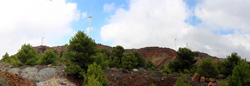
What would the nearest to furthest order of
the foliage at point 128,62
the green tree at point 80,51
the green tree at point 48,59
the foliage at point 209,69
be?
the foliage at point 209,69 → the green tree at point 80,51 → the green tree at point 48,59 → the foliage at point 128,62

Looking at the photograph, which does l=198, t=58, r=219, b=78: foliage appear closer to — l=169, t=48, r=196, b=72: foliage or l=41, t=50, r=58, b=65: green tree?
l=169, t=48, r=196, b=72: foliage

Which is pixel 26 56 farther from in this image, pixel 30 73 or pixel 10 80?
pixel 10 80

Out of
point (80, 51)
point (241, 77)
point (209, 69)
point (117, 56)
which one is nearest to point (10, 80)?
point (80, 51)

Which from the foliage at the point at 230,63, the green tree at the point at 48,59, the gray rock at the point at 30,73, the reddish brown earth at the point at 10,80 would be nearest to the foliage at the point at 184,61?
the foliage at the point at 230,63

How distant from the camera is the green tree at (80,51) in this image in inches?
886

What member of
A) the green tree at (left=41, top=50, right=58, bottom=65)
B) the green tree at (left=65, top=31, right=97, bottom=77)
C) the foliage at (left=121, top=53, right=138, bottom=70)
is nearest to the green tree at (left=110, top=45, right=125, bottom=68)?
the foliage at (left=121, top=53, right=138, bottom=70)

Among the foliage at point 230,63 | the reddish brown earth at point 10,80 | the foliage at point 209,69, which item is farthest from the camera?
the foliage at point 230,63

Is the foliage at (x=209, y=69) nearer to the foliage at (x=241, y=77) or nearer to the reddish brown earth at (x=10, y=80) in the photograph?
the foliage at (x=241, y=77)

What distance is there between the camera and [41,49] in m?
110

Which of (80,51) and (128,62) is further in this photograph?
(128,62)

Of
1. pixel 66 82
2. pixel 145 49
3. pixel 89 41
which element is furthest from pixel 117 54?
pixel 145 49

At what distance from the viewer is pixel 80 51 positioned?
2330 cm

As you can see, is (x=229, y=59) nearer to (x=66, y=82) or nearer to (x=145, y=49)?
(x=66, y=82)

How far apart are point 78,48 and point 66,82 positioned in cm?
428
